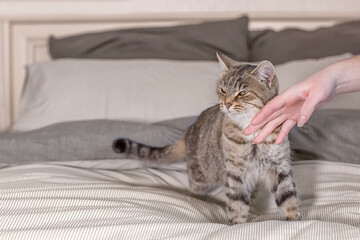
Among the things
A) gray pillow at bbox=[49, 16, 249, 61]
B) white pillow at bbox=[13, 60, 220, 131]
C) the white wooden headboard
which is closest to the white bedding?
white pillow at bbox=[13, 60, 220, 131]

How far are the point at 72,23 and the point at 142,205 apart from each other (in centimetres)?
180

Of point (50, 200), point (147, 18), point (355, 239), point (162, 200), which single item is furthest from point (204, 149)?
point (147, 18)


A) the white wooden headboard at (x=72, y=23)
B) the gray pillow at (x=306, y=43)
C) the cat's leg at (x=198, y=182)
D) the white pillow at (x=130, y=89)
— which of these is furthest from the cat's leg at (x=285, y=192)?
the white wooden headboard at (x=72, y=23)

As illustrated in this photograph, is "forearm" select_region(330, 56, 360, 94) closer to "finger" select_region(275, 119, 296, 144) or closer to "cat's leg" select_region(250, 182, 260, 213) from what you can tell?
"finger" select_region(275, 119, 296, 144)

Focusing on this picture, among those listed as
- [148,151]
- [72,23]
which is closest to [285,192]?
[148,151]

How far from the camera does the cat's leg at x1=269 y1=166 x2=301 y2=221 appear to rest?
4.47 feet

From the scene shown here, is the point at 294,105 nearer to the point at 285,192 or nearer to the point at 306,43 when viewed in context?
the point at 285,192

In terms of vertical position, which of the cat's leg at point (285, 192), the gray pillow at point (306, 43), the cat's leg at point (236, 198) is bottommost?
the cat's leg at point (236, 198)

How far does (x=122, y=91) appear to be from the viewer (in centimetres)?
219

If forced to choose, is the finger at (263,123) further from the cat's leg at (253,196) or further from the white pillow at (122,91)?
the white pillow at (122,91)

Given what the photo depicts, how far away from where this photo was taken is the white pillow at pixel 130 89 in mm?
2121

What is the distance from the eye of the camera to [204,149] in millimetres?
1694

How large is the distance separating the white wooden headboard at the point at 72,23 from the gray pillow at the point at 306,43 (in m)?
0.30

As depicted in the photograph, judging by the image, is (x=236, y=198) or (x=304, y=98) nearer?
(x=304, y=98)
